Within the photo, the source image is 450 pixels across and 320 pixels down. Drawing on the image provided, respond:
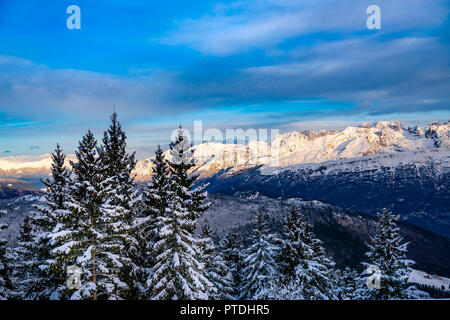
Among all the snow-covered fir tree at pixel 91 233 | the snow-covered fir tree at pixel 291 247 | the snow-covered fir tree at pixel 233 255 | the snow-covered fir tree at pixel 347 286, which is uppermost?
the snow-covered fir tree at pixel 91 233

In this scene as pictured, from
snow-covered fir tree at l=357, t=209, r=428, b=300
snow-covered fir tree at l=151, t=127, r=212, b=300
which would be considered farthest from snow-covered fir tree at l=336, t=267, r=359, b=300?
snow-covered fir tree at l=151, t=127, r=212, b=300

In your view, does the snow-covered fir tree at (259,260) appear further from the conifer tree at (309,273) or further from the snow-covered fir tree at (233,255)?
the snow-covered fir tree at (233,255)

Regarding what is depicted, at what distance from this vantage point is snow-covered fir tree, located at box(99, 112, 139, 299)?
69.6 ft

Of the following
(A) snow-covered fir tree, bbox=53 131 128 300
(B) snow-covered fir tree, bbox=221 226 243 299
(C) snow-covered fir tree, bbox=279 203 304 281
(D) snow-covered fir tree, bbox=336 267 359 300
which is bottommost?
(D) snow-covered fir tree, bbox=336 267 359 300

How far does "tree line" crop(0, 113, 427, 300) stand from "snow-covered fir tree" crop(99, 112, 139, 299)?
0.09 meters

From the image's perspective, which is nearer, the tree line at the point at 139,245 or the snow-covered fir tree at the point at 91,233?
the snow-covered fir tree at the point at 91,233

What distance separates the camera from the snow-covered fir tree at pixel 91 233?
63.6 ft

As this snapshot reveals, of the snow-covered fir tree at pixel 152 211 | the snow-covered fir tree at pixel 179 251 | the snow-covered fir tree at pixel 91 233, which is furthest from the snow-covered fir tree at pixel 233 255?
the snow-covered fir tree at pixel 91 233

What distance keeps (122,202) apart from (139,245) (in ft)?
12.9

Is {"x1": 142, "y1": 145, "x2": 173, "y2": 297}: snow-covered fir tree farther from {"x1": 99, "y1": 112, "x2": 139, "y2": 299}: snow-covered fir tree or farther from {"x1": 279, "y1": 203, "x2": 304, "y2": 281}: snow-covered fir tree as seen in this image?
{"x1": 279, "y1": 203, "x2": 304, "y2": 281}: snow-covered fir tree

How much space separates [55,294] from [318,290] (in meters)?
23.8

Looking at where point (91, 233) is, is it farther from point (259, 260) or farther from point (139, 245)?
point (259, 260)

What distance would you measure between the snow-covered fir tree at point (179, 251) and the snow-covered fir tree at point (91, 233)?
2839mm

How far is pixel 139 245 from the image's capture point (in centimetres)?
2700
